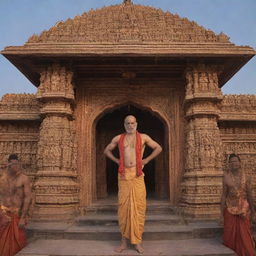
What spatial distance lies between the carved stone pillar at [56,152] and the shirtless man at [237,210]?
3.50m

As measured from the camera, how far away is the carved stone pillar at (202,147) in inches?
257

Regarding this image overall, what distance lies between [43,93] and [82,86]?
4.36ft

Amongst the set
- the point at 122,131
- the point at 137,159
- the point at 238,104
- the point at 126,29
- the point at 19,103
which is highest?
the point at 126,29

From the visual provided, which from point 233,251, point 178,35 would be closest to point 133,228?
point 233,251

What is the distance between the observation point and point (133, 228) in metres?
4.79

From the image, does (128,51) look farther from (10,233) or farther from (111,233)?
(10,233)

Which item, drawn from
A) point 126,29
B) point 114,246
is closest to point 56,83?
point 126,29

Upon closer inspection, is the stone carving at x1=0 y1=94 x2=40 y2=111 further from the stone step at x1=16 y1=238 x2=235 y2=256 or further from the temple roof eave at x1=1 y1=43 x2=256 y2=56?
the stone step at x1=16 y1=238 x2=235 y2=256

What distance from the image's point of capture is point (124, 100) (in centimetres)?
793

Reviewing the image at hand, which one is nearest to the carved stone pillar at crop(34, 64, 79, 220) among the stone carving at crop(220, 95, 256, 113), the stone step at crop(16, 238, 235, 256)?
the stone step at crop(16, 238, 235, 256)

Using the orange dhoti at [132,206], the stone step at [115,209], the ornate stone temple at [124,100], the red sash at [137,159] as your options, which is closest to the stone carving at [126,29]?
the ornate stone temple at [124,100]

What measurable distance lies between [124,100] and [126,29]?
195cm

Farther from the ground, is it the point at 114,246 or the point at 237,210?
the point at 237,210

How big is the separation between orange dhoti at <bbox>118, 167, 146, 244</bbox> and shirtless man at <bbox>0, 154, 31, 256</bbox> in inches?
69.3
